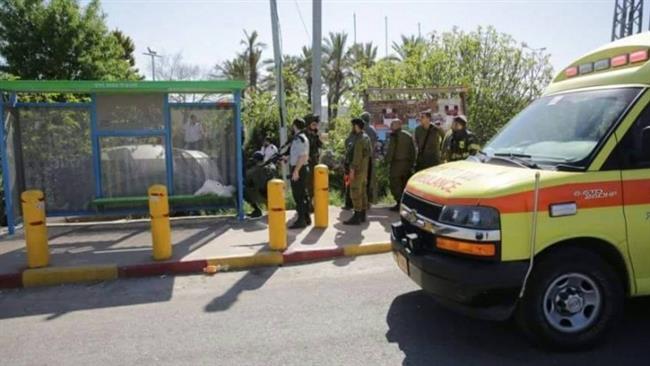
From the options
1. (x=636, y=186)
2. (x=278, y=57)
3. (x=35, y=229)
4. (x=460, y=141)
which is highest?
(x=278, y=57)

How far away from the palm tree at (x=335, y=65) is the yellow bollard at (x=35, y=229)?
3264cm

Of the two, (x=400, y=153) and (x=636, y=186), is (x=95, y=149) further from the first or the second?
(x=636, y=186)

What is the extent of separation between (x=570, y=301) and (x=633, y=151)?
1246mm

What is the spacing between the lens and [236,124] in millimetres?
9000

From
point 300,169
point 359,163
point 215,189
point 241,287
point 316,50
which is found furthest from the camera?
point 316,50

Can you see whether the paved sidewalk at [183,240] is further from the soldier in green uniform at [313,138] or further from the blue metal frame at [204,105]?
the blue metal frame at [204,105]

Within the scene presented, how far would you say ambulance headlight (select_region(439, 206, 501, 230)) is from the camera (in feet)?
12.3

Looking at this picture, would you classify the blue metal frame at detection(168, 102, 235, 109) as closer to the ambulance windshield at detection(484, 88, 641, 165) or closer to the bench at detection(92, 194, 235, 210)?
the bench at detection(92, 194, 235, 210)

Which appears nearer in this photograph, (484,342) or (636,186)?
(636,186)

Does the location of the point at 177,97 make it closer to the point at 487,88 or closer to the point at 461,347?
the point at 461,347

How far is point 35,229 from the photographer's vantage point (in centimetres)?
630

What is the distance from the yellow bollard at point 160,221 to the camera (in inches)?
258

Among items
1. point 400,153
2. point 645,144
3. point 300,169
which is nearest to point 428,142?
point 400,153

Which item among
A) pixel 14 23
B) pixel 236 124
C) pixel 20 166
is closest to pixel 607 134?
pixel 236 124
